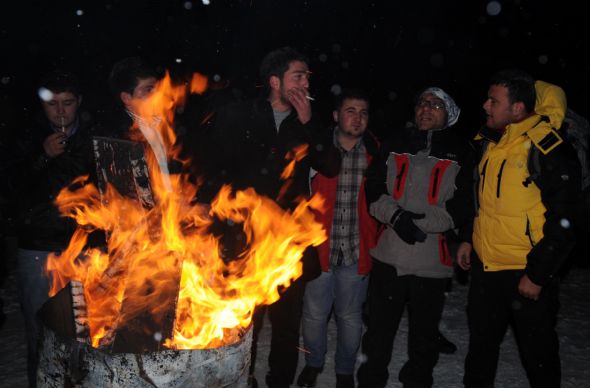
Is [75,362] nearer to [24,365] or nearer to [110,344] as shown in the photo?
[110,344]

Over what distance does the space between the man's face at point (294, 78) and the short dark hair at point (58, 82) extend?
1.66 metres

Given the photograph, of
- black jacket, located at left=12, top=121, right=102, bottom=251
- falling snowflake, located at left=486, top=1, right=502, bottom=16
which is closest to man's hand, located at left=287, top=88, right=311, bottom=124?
black jacket, located at left=12, top=121, right=102, bottom=251

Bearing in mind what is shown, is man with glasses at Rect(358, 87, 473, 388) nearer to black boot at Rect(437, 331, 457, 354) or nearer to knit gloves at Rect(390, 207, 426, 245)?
knit gloves at Rect(390, 207, 426, 245)

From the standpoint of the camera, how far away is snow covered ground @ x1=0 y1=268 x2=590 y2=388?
15.4 feet

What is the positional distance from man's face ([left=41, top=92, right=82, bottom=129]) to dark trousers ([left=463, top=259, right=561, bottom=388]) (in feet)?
11.6

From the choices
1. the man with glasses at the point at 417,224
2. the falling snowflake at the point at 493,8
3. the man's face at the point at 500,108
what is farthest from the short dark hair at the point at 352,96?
the falling snowflake at the point at 493,8

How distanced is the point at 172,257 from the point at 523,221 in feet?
8.57

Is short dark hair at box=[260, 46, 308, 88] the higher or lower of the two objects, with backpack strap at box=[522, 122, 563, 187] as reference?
higher

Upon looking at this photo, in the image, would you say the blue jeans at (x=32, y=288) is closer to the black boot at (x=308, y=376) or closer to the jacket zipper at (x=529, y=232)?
the black boot at (x=308, y=376)

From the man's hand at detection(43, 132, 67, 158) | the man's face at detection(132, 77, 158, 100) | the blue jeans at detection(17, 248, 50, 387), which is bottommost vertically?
the blue jeans at detection(17, 248, 50, 387)

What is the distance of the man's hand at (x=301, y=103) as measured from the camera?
394cm

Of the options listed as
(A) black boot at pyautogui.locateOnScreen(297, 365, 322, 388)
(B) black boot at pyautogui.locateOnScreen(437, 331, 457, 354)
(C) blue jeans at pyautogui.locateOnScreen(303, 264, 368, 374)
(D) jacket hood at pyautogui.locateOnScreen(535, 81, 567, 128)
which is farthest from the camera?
(B) black boot at pyautogui.locateOnScreen(437, 331, 457, 354)

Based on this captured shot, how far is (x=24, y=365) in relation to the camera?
→ 4.70 metres

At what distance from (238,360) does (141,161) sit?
4.30ft
